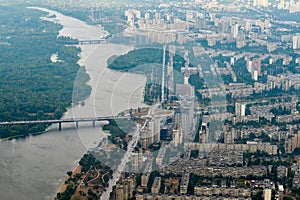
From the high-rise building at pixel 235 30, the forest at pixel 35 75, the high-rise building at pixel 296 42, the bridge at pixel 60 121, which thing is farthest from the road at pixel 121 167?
the high-rise building at pixel 235 30

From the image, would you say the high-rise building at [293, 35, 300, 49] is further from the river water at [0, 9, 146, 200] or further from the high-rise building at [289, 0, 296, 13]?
the high-rise building at [289, 0, 296, 13]

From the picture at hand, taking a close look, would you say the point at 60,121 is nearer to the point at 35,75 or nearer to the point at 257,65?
the point at 35,75

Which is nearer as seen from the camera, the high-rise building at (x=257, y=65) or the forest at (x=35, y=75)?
the forest at (x=35, y=75)

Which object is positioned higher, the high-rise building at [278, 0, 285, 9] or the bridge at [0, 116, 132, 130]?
the high-rise building at [278, 0, 285, 9]

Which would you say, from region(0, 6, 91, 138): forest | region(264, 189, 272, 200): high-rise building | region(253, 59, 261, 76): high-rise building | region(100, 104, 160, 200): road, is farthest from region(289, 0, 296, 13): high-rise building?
region(264, 189, 272, 200): high-rise building

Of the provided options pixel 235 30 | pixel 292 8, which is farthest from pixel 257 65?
pixel 292 8

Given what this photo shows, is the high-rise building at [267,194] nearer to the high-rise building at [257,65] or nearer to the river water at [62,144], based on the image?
the river water at [62,144]
